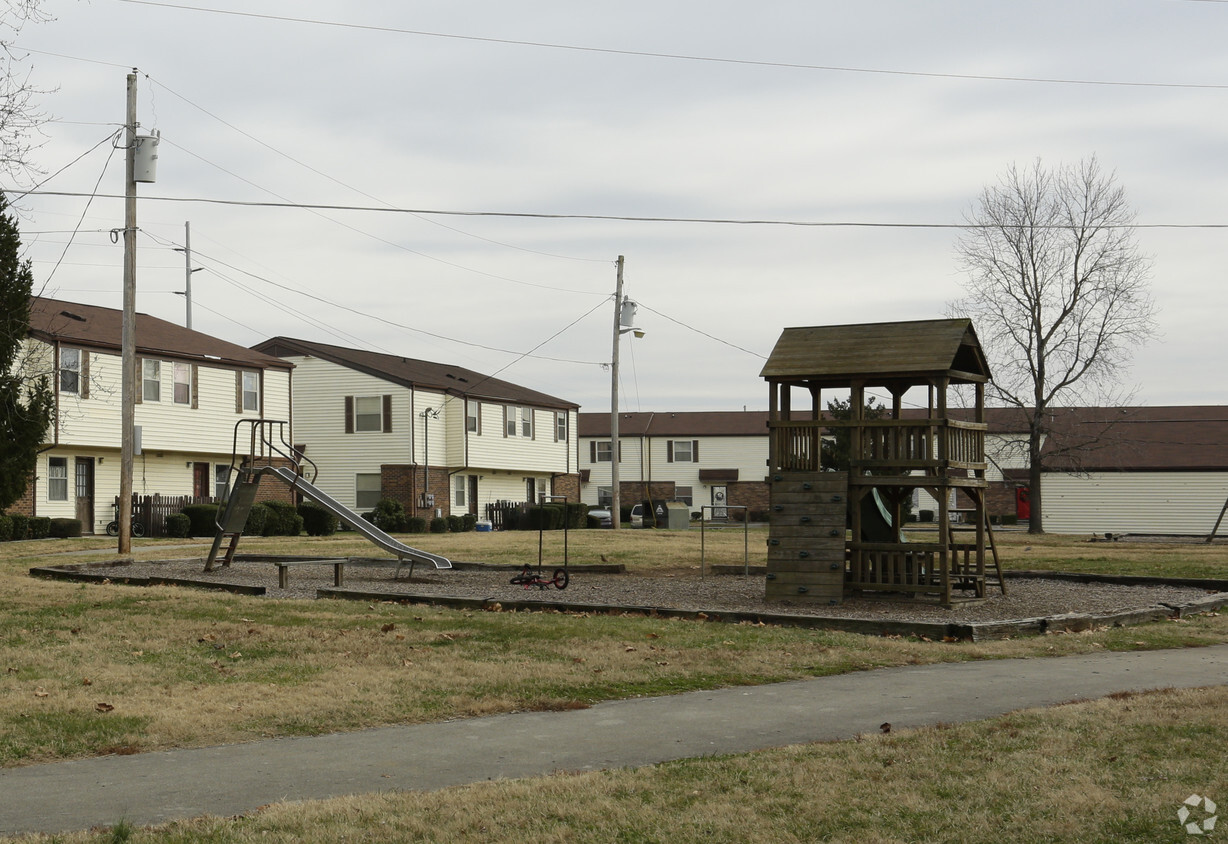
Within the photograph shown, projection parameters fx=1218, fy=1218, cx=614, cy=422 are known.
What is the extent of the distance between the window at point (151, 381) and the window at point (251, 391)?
4.08 meters

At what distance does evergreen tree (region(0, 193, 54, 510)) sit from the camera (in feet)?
80.6

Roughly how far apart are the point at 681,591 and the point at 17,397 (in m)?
14.8

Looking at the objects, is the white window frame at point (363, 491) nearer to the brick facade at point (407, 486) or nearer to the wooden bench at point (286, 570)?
the brick facade at point (407, 486)

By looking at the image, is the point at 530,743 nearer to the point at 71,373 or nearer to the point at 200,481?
the point at 71,373

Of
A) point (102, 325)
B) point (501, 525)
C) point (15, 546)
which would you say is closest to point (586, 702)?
point (15, 546)

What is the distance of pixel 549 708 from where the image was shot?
9.28 m

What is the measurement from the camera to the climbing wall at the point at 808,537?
57.4ft

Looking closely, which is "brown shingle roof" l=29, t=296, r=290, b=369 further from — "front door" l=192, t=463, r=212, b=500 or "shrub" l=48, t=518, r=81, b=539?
"shrub" l=48, t=518, r=81, b=539

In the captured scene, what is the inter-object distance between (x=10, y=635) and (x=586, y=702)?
6504 millimetres

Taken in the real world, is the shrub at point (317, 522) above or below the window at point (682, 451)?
below

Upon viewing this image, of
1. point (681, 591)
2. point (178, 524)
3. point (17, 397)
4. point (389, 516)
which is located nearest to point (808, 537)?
point (681, 591)

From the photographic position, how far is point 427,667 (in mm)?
10820

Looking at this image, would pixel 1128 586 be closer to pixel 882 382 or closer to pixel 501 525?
pixel 882 382

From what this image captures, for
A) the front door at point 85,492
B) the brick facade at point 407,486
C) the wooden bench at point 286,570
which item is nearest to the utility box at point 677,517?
the brick facade at point 407,486
